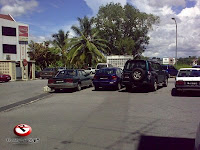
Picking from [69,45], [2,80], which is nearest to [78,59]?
[69,45]

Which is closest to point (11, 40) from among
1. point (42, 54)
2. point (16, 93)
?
point (42, 54)

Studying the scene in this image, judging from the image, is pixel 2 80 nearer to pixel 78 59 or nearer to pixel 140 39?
pixel 78 59

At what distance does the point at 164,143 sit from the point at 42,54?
3936 centimetres

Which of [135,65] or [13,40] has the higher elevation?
[13,40]

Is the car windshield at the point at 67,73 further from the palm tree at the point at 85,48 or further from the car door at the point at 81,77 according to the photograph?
the palm tree at the point at 85,48

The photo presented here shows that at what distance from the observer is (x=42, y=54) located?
4228 centimetres

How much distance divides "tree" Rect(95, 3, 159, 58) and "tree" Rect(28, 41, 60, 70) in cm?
1106

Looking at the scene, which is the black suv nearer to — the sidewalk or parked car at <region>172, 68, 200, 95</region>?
parked car at <region>172, 68, 200, 95</region>

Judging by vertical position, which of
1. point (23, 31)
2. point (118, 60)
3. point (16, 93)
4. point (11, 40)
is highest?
point (23, 31)

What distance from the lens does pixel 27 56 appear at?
44.2 meters

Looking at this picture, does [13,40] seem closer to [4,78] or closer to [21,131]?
[4,78]

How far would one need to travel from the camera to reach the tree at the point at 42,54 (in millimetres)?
42125

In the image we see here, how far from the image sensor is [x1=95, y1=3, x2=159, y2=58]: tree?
46.7 m

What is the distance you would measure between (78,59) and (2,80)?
11.0 metres
